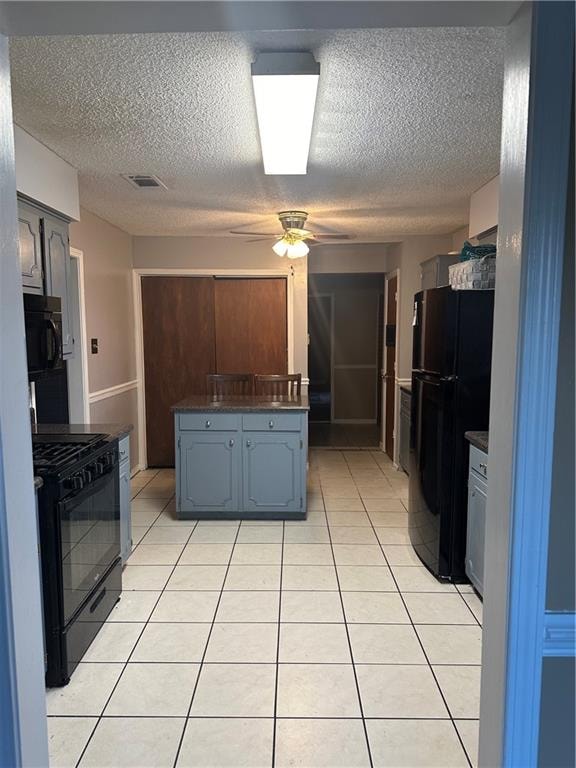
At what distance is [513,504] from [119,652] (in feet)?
6.57

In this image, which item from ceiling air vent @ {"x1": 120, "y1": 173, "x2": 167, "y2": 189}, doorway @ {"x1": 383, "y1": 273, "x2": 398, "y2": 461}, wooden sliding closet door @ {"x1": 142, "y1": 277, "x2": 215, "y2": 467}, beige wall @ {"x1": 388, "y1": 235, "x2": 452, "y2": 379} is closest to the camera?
ceiling air vent @ {"x1": 120, "y1": 173, "x2": 167, "y2": 189}

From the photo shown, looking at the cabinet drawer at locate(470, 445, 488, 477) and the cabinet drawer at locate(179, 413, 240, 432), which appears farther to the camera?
the cabinet drawer at locate(179, 413, 240, 432)

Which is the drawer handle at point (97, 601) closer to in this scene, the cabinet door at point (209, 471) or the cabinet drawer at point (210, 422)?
the cabinet door at point (209, 471)

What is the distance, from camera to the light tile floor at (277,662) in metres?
1.70

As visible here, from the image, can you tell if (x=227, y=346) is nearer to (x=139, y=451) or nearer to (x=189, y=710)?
(x=139, y=451)

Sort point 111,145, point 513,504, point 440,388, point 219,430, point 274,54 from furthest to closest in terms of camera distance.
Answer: point 219,430 → point 440,388 → point 111,145 → point 274,54 → point 513,504

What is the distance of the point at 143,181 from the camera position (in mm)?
3137

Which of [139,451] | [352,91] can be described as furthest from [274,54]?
[139,451]

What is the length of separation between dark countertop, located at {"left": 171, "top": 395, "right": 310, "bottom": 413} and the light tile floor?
0.92 m

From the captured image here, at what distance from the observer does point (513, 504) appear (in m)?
0.98

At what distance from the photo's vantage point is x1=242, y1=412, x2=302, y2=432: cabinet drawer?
3.62m

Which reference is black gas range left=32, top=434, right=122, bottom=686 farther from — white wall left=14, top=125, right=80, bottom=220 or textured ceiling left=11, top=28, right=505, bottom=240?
textured ceiling left=11, top=28, right=505, bottom=240

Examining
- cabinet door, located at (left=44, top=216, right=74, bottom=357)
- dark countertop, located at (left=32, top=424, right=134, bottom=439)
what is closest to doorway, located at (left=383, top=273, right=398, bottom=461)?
dark countertop, located at (left=32, top=424, right=134, bottom=439)

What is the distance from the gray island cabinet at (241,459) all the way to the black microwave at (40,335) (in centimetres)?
143
